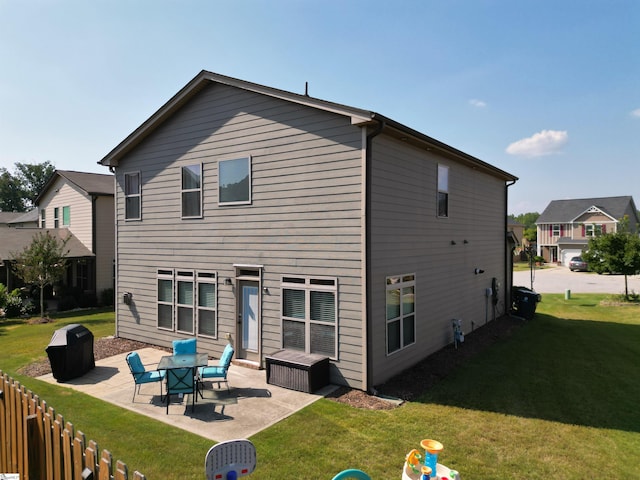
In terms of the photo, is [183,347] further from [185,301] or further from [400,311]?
[400,311]

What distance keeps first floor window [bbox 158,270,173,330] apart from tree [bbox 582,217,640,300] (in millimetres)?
22237

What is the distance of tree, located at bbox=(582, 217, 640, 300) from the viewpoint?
2006cm

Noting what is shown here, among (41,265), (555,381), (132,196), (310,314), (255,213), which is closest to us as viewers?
(310,314)

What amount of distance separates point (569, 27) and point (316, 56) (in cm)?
699

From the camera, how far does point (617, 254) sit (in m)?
20.7

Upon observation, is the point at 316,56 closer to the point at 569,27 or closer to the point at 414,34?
the point at 414,34

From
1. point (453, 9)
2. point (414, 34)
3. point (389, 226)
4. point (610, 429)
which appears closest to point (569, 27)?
point (453, 9)

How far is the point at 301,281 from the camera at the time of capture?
8.55 metres

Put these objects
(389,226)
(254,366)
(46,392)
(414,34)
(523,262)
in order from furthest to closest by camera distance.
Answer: (523,262) < (414,34) < (254,366) < (389,226) < (46,392)

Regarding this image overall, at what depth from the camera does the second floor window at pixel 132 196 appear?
469 inches

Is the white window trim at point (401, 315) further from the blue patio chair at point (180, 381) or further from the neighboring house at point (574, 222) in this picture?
the neighboring house at point (574, 222)

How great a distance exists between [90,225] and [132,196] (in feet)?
34.9

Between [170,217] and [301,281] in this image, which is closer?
[301,281]

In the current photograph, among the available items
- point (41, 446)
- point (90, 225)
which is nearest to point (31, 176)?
point (90, 225)
